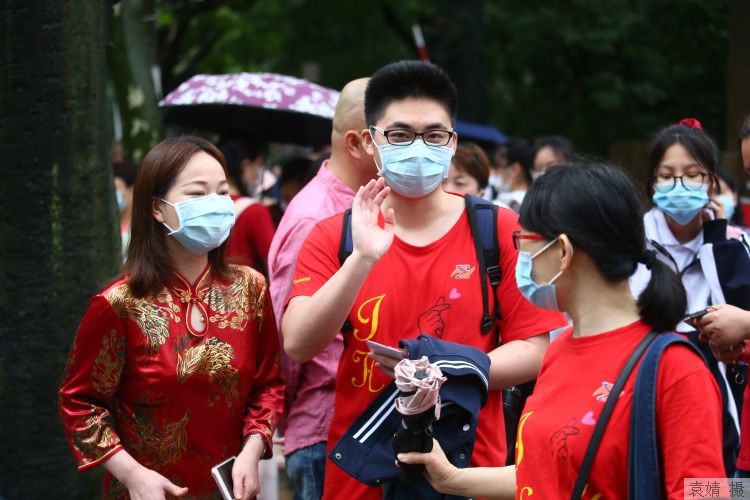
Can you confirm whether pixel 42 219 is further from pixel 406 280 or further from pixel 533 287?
pixel 533 287

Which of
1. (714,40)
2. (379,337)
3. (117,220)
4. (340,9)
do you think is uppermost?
(340,9)

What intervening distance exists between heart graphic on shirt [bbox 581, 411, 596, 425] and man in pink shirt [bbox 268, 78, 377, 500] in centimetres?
194

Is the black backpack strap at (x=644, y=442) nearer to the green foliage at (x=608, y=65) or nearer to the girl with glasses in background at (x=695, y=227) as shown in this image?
the girl with glasses in background at (x=695, y=227)

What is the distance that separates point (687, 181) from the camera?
5.66 m

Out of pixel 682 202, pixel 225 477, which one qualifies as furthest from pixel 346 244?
pixel 682 202

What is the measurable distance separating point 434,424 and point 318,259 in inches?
31.3

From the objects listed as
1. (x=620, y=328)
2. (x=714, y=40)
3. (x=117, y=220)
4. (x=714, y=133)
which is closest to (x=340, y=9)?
(x=714, y=133)

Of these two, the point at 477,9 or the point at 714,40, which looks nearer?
the point at 714,40

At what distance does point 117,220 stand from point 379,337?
224cm

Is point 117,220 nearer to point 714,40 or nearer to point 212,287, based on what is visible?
point 212,287

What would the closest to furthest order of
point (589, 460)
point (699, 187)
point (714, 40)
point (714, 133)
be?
point (589, 460) < point (699, 187) < point (714, 40) < point (714, 133)

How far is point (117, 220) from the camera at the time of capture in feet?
18.7

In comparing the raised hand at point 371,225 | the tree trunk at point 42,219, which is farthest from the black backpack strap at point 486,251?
the tree trunk at point 42,219

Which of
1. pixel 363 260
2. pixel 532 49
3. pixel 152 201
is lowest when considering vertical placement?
pixel 363 260
